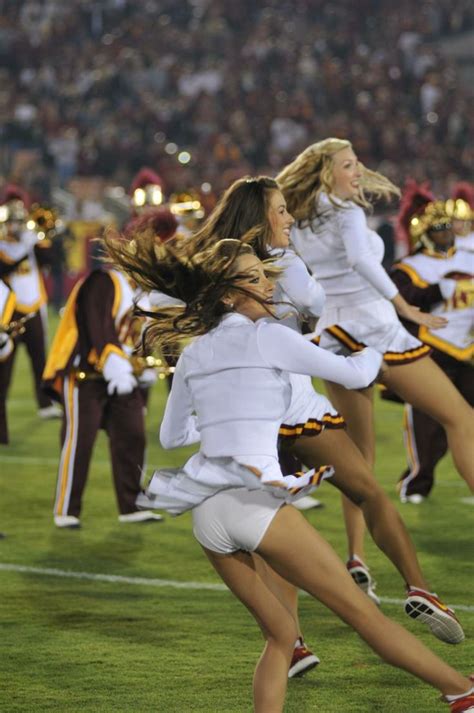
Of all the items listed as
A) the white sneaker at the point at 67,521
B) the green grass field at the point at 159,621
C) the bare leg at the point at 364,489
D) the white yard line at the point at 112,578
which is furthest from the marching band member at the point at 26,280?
the bare leg at the point at 364,489

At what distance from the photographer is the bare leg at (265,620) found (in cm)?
373

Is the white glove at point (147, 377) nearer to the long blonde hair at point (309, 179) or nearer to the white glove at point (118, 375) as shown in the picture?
the white glove at point (118, 375)

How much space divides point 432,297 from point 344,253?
6.26ft

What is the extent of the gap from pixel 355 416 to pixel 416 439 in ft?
7.52

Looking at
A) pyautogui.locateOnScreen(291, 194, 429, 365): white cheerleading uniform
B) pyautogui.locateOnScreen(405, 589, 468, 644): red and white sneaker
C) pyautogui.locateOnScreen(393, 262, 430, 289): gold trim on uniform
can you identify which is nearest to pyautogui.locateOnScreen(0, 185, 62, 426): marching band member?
pyautogui.locateOnScreen(393, 262, 430, 289): gold trim on uniform

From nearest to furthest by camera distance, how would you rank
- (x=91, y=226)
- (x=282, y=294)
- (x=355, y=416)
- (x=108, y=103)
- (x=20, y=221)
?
(x=282, y=294)
(x=355, y=416)
(x=20, y=221)
(x=91, y=226)
(x=108, y=103)

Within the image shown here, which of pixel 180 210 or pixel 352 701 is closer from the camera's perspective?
pixel 352 701

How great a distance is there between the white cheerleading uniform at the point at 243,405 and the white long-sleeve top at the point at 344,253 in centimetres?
176

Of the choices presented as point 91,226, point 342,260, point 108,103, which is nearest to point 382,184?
point 342,260

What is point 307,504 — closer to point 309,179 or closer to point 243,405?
point 309,179

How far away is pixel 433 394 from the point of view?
5402mm

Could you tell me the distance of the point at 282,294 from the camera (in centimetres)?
477

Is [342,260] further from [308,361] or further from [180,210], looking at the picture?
[180,210]

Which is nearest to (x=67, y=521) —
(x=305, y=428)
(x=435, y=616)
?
(x=305, y=428)
